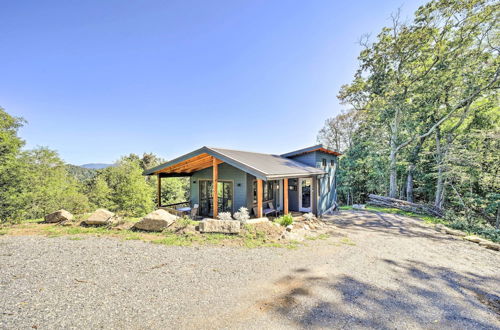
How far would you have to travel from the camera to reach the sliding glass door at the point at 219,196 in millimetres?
10039

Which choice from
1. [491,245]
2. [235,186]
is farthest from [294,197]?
[491,245]

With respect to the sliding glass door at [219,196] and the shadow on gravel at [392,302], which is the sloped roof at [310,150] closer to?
the sliding glass door at [219,196]

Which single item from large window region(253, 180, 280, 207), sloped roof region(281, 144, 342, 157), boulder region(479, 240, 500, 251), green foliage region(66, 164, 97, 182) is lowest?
boulder region(479, 240, 500, 251)

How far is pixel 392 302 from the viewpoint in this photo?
3.24m

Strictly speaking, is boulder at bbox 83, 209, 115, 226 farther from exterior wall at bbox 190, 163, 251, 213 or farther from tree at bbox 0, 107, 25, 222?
exterior wall at bbox 190, 163, 251, 213

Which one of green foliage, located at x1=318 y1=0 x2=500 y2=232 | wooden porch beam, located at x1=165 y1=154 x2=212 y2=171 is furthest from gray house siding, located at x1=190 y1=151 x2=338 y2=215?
green foliage, located at x1=318 y1=0 x2=500 y2=232

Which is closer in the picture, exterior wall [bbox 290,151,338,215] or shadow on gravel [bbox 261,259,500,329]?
shadow on gravel [bbox 261,259,500,329]

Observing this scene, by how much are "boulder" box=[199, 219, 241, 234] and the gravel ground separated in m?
1.09

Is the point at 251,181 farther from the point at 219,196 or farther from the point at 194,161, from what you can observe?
the point at 194,161

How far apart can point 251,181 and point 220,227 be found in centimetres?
360

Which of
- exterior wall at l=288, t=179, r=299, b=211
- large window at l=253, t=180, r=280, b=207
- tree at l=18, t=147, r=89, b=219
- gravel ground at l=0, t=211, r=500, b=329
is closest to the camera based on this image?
gravel ground at l=0, t=211, r=500, b=329

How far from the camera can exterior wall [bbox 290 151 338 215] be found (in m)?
11.1

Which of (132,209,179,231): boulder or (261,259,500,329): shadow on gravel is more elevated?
(132,209,179,231): boulder

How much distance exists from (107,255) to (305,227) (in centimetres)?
651
